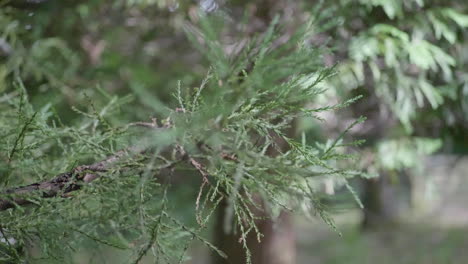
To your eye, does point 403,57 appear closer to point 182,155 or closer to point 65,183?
point 182,155

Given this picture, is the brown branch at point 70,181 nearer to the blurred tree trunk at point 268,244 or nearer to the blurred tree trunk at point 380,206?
the blurred tree trunk at point 268,244

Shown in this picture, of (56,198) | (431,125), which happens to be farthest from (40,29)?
(431,125)

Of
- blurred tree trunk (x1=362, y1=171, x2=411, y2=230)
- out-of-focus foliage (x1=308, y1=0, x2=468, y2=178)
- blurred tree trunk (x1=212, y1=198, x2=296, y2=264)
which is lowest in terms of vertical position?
blurred tree trunk (x1=362, y1=171, x2=411, y2=230)

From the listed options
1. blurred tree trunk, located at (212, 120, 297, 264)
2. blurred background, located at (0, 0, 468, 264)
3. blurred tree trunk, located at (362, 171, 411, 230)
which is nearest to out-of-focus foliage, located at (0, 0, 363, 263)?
blurred background, located at (0, 0, 468, 264)

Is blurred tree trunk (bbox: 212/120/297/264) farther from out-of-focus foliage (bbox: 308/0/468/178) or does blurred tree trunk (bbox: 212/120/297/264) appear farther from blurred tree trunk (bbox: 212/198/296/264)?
out-of-focus foliage (bbox: 308/0/468/178)

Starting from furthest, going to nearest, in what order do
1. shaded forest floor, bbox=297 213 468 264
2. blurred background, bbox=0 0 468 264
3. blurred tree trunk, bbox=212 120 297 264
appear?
shaded forest floor, bbox=297 213 468 264 < blurred tree trunk, bbox=212 120 297 264 < blurred background, bbox=0 0 468 264

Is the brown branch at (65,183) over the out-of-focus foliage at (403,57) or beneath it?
over

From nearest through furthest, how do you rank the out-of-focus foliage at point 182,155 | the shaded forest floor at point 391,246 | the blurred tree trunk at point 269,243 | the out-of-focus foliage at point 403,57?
the out-of-focus foliage at point 182,155, the out-of-focus foliage at point 403,57, the blurred tree trunk at point 269,243, the shaded forest floor at point 391,246

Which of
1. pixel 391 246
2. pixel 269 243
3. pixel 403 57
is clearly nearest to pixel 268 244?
pixel 269 243

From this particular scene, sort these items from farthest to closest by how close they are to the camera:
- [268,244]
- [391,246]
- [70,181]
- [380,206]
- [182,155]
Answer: [380,206]
[391,246]
[268,244]
[70,181]
[182,155]

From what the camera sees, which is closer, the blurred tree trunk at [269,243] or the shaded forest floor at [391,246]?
the blurred tree trunk at [269,243]

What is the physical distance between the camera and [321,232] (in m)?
13.2

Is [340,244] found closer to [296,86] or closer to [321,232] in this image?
[321,232]

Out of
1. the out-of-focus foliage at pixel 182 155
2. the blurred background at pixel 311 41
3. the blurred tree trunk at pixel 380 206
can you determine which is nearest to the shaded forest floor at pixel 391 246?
the blurred tree trunk at pixel 380 206
